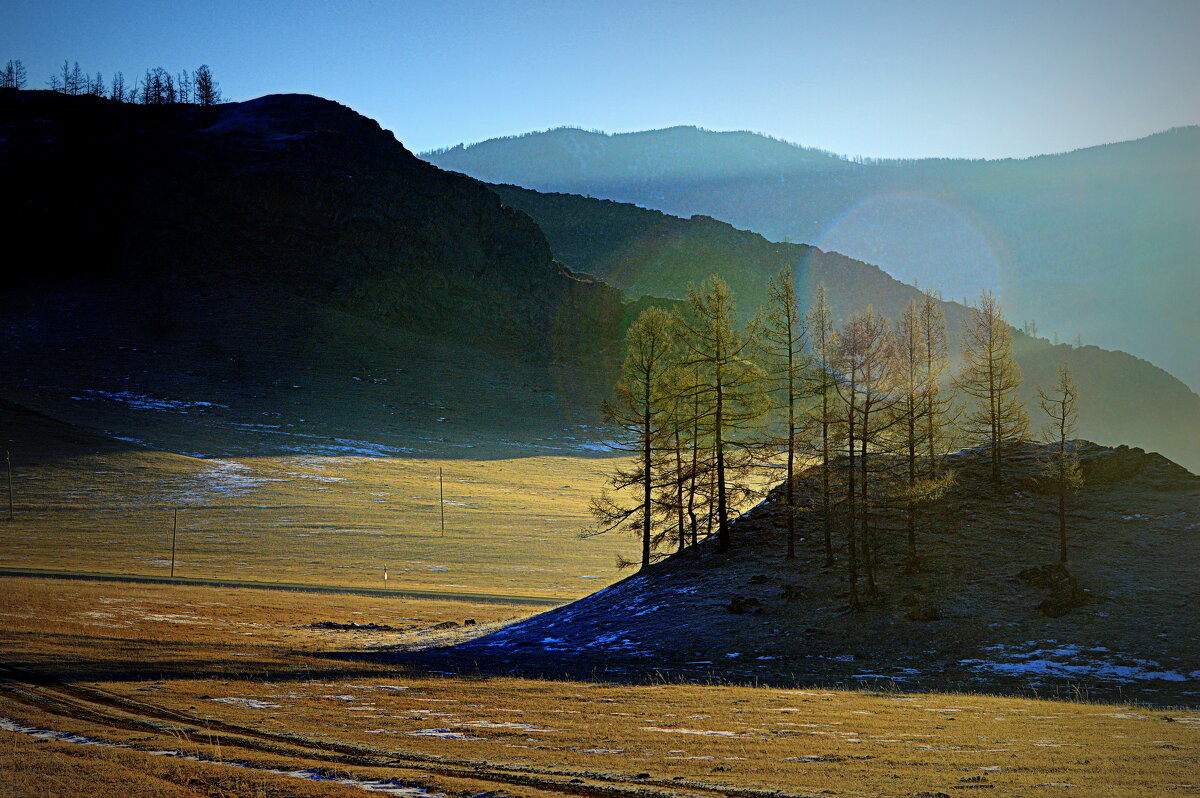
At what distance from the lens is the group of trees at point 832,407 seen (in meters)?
33.7

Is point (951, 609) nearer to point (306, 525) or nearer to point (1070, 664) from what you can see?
point (1070, 664)

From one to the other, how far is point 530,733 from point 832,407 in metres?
23.2

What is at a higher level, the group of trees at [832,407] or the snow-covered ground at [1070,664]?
the group of trees at [832,407]

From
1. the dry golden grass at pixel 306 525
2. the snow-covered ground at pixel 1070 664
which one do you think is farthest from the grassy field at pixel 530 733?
the dry golden grass at pixel 306 525

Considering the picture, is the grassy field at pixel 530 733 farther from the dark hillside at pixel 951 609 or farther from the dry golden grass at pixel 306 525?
the dry golden grass at pixel 306 525

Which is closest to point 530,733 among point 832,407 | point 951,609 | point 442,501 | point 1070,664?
point 1070,664

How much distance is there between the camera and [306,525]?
8144cm

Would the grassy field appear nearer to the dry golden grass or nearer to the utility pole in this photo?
the dry golden grass

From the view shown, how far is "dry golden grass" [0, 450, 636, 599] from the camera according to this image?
2544 inches

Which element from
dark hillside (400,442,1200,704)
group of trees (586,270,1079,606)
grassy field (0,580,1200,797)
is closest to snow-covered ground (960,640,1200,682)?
dark hillside (400,442,1200,704)

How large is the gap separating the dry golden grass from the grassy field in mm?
38034

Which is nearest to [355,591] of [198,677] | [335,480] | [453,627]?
[453,627]

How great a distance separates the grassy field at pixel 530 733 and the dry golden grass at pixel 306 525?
38034 mm

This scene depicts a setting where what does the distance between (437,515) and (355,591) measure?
35650 mm
